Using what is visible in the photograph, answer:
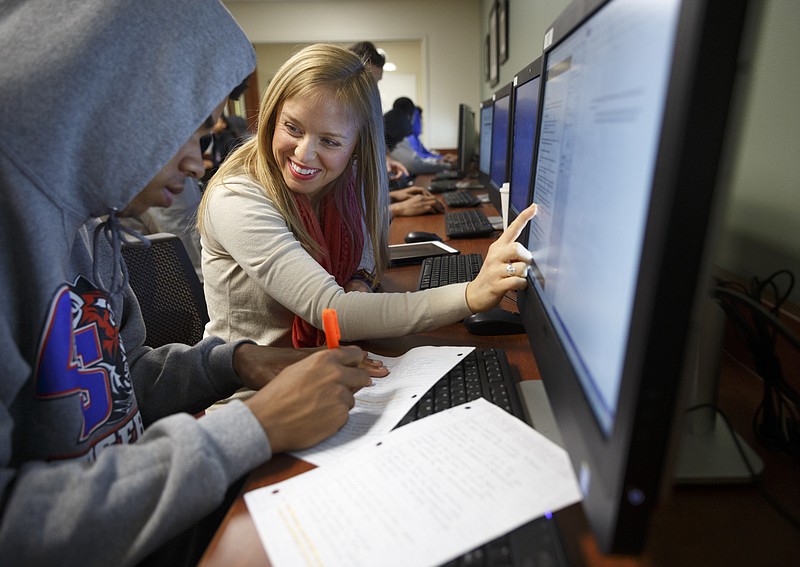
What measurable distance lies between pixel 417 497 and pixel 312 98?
758 millimetres

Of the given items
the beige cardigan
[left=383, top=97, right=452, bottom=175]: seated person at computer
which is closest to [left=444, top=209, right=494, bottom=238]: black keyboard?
the beige cardigan

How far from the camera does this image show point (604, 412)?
329 mm

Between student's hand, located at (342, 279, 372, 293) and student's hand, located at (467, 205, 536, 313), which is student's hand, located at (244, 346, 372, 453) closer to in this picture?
student's hand, located at (467, 205, 536, 313)

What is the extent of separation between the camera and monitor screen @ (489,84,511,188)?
1438mm

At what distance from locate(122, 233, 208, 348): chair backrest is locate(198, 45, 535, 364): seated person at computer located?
1.4 inches

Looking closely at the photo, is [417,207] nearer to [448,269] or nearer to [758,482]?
[448,269]

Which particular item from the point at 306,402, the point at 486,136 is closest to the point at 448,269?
the point at 306,402

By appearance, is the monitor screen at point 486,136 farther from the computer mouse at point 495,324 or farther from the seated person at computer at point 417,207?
the computer mouse at point 495,324

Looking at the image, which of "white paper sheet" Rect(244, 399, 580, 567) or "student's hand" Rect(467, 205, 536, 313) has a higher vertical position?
"student's hand" Rect(467, 205, 536, 313)

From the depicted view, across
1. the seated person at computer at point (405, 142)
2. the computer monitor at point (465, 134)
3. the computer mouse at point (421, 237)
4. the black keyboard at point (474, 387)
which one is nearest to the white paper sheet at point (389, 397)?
the black keyboard at point (474, 387)

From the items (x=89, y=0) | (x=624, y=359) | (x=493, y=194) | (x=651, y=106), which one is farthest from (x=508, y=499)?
(x=493, y=194)

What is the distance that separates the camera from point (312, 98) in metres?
0.94

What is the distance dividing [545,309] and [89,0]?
1.84 feet

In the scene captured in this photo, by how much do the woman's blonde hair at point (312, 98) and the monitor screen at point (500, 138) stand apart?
18.2 inches
